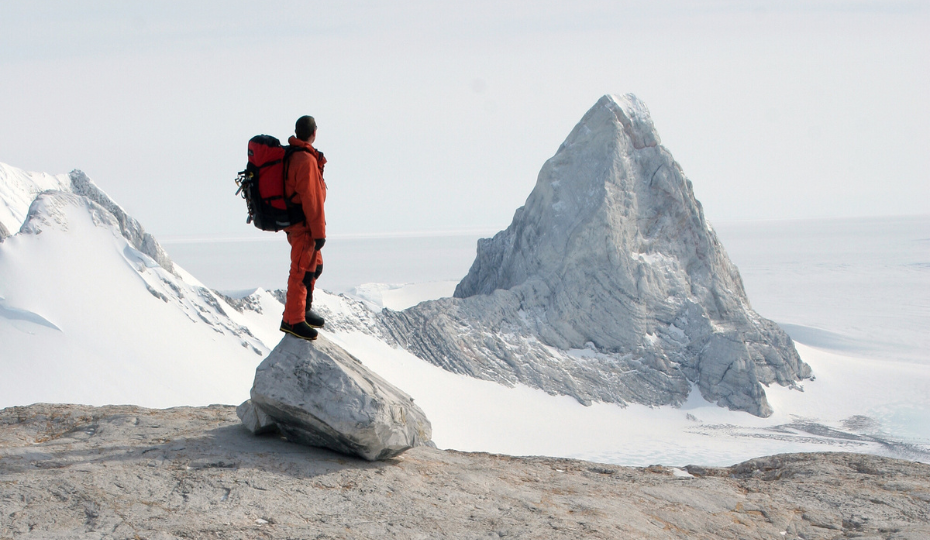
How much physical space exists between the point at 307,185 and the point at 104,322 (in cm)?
2914

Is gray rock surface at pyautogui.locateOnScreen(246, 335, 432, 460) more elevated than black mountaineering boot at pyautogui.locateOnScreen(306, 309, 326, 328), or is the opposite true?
black mountaineering boot at pyautogui.locateOnScreen(306, 309, 326, 328)

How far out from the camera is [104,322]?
33.3 metres

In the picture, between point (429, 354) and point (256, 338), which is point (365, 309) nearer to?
point (429, 354)

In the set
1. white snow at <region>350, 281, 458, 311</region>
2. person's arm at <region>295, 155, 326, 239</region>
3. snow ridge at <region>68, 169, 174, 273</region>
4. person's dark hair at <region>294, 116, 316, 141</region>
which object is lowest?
person's arm at <region>295, 155, 326, 239</region>

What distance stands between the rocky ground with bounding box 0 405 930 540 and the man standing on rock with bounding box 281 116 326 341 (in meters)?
1.54

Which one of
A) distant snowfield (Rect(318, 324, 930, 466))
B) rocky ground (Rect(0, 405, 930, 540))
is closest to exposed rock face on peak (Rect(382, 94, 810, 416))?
distant snowfield (Rect(318, 324, 930, 466))

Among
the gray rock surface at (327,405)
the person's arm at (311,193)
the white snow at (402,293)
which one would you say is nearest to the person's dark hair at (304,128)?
the person's arm at (311,193)

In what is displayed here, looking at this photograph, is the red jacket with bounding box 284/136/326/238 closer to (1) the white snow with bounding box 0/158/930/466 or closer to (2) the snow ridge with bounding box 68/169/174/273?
(1) the white snow with bounding box 0/158/930/466

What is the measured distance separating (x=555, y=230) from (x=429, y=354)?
1595 centimetres

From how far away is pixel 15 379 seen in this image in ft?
91.8

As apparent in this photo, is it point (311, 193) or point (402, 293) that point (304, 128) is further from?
point (402, 293)

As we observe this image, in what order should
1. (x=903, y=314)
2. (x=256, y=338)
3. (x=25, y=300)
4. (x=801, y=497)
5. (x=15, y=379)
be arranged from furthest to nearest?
(x=903, y=314), (x=256, y=338), (x=25, y=300), (x=15, y=379), (x=801, y=497)

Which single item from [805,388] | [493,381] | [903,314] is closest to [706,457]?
[493,381]

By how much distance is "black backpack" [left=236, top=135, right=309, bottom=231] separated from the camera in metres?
8.55
